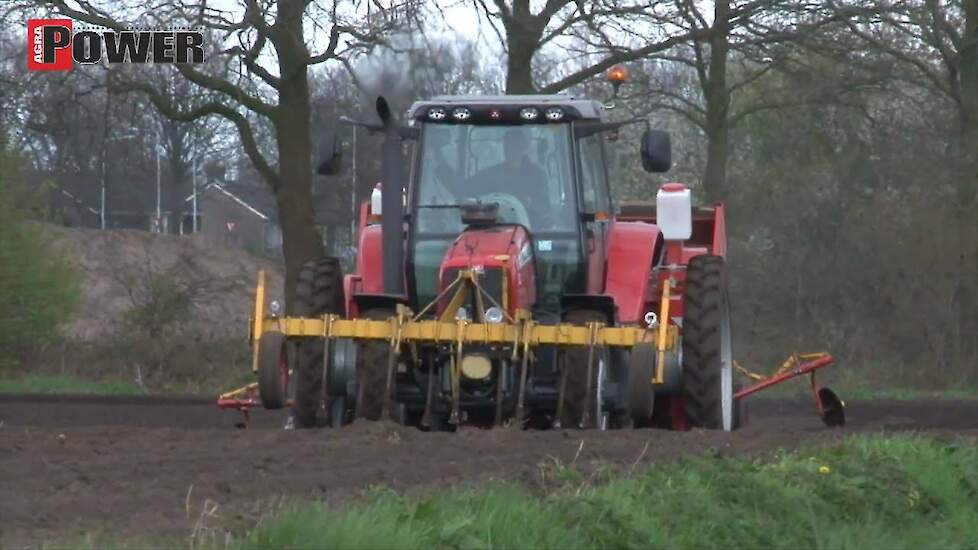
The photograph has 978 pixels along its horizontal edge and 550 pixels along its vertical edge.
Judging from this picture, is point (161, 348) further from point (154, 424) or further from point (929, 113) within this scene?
point (929, 113)

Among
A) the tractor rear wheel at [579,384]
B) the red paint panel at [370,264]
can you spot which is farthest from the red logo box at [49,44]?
the tractor rear wheel at [579,384]

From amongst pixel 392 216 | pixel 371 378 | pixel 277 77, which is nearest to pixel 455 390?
pixel 371 378

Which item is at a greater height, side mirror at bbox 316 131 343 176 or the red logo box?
the red logo box

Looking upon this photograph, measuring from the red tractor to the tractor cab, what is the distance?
0.03 ft

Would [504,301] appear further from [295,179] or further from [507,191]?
[295,179]

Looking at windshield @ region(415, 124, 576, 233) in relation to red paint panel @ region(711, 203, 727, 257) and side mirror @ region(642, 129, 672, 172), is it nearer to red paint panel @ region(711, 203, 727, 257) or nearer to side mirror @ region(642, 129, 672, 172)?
side mirror @ region(642, 129, 672, 172)

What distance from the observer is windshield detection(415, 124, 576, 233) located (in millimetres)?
11516

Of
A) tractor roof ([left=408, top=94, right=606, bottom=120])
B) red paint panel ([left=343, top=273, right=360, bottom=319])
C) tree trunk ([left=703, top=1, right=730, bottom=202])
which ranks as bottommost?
red paint panel ([left=343, top=273, right=360, bottom=319])

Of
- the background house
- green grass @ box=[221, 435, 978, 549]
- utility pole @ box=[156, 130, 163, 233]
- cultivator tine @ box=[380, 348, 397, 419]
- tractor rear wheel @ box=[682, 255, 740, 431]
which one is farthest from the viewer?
the background house

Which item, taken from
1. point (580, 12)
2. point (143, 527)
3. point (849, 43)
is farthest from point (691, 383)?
point (849, 43)

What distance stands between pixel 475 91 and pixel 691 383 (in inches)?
735

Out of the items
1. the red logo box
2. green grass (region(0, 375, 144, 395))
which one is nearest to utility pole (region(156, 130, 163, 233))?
green grass (region(0, 375, 144, 395))

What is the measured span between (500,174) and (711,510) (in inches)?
174

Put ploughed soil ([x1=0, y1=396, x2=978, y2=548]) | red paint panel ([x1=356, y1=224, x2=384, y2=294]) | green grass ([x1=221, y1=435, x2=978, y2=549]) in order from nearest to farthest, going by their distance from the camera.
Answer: green grass ([x1=221, y1=435, x2=978, y2=549]), ploughed soil ([x1=0, y1=396, x2=978, y2=548]), red paint panel ([x1=356, y1=224, x2=384, y2=294])
